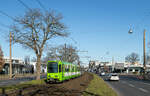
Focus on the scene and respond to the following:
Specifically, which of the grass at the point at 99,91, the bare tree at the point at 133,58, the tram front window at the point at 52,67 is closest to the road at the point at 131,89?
the grass at the point at 99,91

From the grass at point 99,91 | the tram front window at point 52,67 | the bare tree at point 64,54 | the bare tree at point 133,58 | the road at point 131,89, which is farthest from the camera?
the bare tree at point 133,58

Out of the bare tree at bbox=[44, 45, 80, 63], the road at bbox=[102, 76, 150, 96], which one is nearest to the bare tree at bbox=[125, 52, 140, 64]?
the bare tree at bbox=[44, 45, 80, 63]

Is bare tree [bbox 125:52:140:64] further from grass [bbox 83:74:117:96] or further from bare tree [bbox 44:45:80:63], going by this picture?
grass [bbox 83:74:117:96]

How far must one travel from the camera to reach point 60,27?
33688 millimetres

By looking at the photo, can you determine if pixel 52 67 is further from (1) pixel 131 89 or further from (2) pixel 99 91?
(2) pixel 99 91

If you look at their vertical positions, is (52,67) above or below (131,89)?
above

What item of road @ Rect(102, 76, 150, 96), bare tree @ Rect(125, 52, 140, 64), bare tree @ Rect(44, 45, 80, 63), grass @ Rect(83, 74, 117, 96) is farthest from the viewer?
bare tree @ Rect(125, 52, 140, 64)

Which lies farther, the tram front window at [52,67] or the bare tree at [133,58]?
the bare tree at [133,58]

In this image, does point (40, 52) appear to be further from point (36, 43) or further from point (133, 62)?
point (133, 62)

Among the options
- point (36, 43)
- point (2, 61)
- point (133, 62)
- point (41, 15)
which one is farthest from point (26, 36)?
point (133, 62)

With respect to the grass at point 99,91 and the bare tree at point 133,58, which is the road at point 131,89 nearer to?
the grass at point 99,91

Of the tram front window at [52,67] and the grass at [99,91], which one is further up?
the tram front window at [52,67]

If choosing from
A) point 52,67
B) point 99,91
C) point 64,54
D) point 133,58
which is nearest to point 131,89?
point 99,91

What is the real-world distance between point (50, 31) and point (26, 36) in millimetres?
3692
